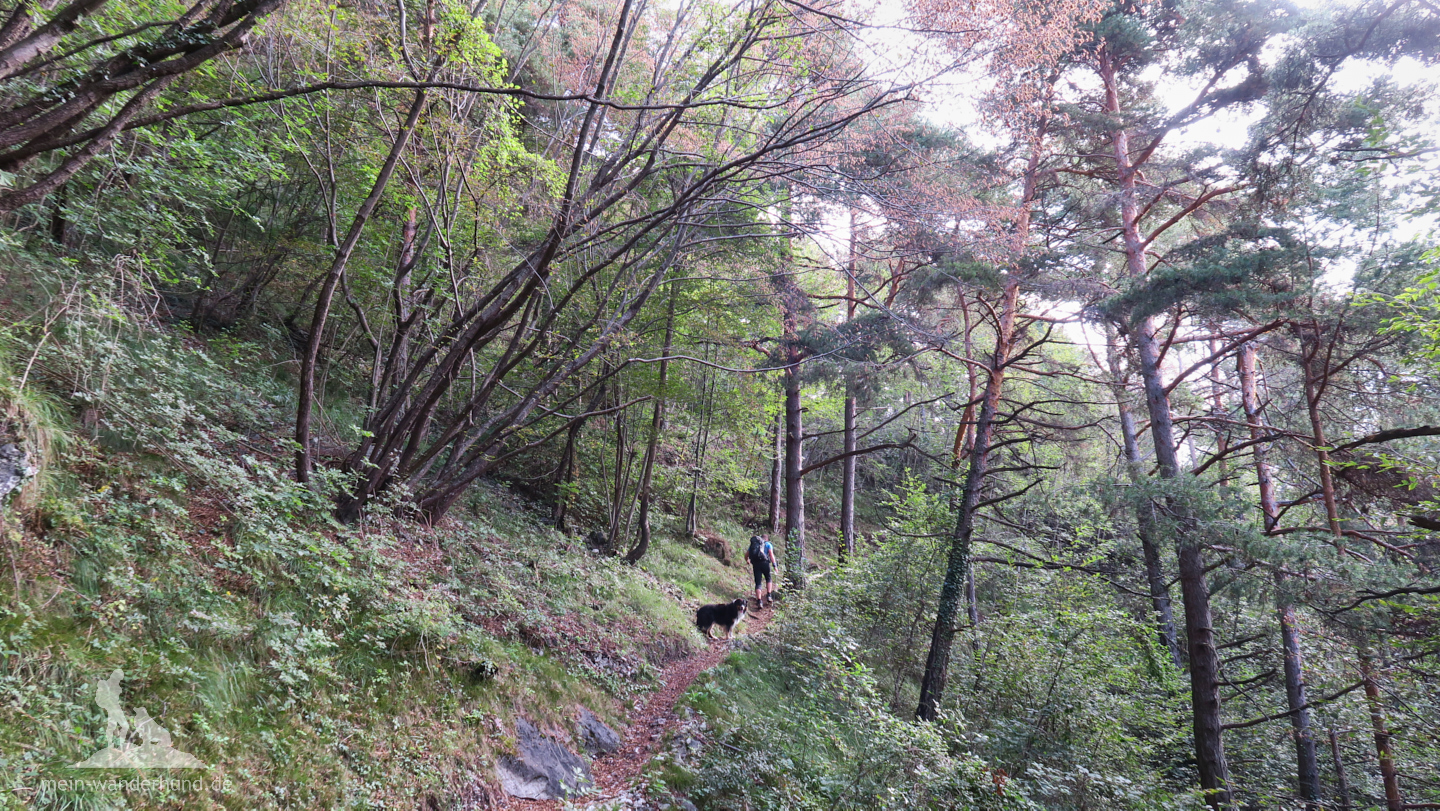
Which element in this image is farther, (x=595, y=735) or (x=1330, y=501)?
(x=1330, y=501)

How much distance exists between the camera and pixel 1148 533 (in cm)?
740

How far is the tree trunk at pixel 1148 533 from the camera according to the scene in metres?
7.43

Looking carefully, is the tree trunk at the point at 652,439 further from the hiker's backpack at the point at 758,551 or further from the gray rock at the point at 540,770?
the gray rock at the point at 540,770

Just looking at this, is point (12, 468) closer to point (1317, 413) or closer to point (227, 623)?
point (227, 623)

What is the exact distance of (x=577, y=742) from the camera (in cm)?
544

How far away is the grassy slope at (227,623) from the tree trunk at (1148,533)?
710 cm

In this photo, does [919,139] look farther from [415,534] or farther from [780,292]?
[415,534]

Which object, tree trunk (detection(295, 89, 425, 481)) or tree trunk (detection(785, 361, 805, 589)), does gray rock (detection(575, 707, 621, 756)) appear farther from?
tree trunk (detection(785, 361, 805, 589))

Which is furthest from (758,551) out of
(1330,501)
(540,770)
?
(1330,501)

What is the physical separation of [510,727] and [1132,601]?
36.8 feet

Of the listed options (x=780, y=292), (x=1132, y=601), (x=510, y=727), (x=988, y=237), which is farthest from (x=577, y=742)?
(x=1132, y=601)
